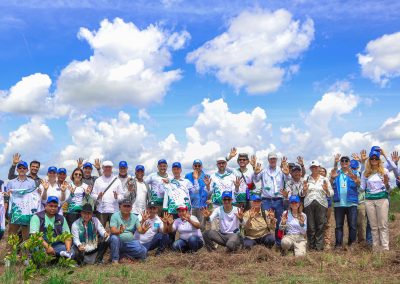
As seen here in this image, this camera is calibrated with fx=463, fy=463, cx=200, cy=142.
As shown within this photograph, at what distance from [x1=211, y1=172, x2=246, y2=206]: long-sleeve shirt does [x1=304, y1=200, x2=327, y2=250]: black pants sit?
1.72 m

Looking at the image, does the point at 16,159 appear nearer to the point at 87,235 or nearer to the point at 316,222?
the point at 87,235

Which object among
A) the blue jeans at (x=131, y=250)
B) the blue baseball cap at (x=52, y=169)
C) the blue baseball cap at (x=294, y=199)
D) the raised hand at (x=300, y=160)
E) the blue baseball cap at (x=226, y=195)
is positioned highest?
the raised hand at (x=300, y=160)

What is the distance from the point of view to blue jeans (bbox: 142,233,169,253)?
Answer: 1144 centimetres

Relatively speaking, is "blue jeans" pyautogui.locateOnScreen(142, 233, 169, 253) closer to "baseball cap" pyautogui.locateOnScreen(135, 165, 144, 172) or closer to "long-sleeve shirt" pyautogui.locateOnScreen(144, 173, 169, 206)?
"long-sleeve shirt" pyautogui.locateOnScreen(144, 173, 169, 206)

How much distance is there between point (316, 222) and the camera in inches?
444

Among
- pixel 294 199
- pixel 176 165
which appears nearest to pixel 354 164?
pixel 294 199

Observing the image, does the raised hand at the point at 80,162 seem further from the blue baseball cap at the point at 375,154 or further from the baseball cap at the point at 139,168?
the blue baseball cap at the point at 375,154

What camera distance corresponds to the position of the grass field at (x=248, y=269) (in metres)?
8.49

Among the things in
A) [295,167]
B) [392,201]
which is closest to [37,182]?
[295,167]

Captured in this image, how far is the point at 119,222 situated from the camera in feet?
35.3

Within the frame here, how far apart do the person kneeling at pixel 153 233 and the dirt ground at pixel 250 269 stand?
19.5 inches

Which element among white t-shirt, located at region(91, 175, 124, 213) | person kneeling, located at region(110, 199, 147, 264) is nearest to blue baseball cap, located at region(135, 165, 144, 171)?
white t-shirt, located at region(91, 175, 124, 213)

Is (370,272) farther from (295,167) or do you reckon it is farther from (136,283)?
(136,283)

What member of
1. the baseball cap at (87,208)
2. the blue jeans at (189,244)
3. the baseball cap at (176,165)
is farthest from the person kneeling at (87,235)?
the baseball cap at (176,165)
